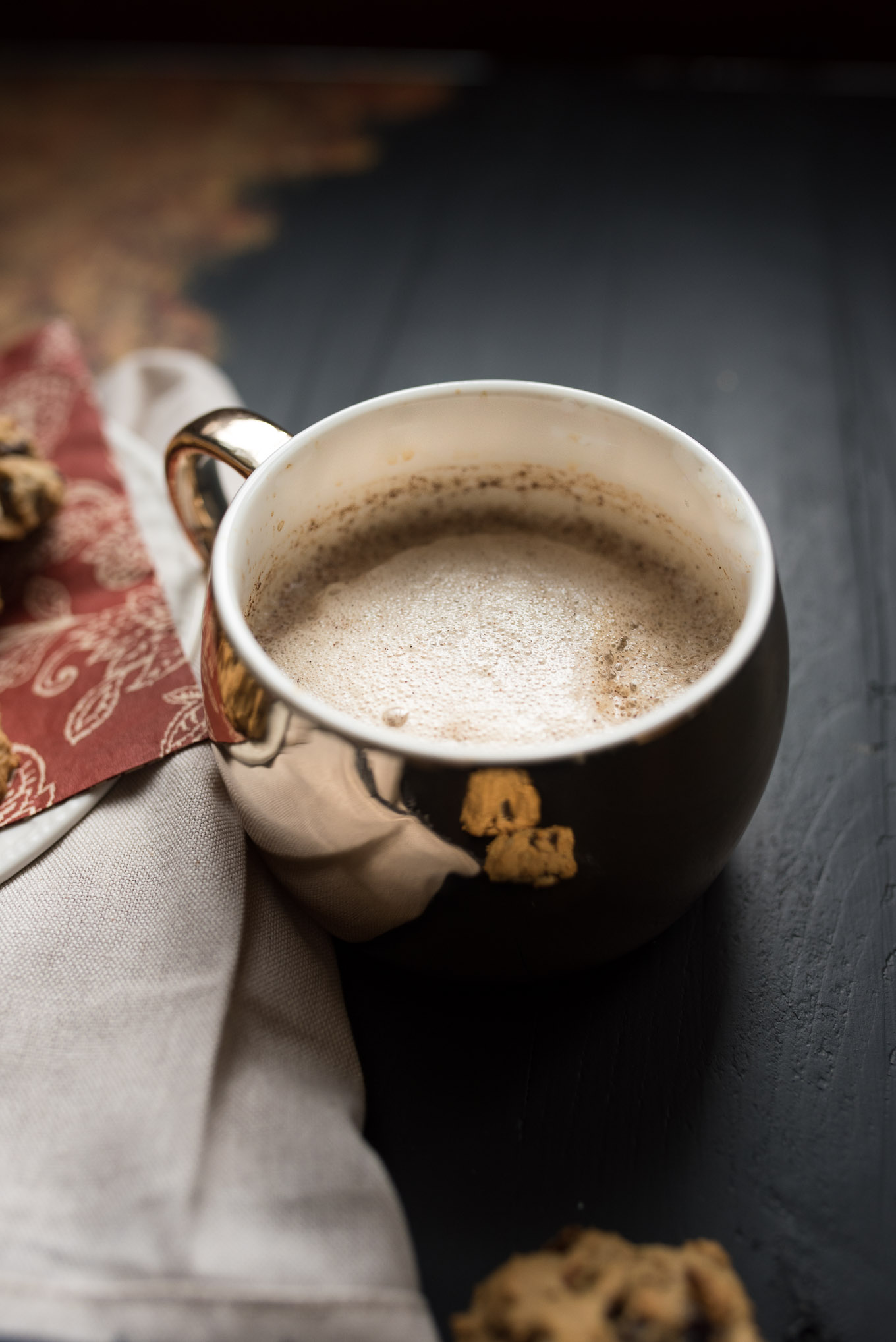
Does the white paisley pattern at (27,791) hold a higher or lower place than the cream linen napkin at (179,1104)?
higher

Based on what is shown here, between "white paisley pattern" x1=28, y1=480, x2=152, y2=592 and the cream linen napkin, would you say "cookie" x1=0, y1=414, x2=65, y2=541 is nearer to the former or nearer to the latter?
"white paisley pattern" x1=28, y1=480, x2=152, y2=592

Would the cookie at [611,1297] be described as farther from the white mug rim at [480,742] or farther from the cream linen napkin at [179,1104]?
the white mug rim at [480,742]

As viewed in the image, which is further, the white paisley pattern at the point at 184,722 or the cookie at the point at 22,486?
the cookie at the point at 22,486

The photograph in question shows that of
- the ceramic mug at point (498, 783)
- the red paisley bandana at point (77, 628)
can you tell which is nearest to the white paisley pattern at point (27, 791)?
the red paisley bandana at point (77, 628)

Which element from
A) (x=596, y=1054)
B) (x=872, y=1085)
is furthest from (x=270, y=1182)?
(x=872, y=1085)

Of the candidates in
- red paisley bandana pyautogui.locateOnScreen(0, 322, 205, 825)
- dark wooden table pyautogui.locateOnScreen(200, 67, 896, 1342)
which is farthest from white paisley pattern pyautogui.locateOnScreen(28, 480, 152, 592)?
dark wooden table pyautogui.locateOnScreen(200, 67, 896, 1342)

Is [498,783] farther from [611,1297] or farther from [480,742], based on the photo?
[611,1297]

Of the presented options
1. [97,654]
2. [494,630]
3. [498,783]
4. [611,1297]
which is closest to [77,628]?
[97,654]

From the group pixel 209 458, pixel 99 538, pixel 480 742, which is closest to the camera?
pixel 480 742
